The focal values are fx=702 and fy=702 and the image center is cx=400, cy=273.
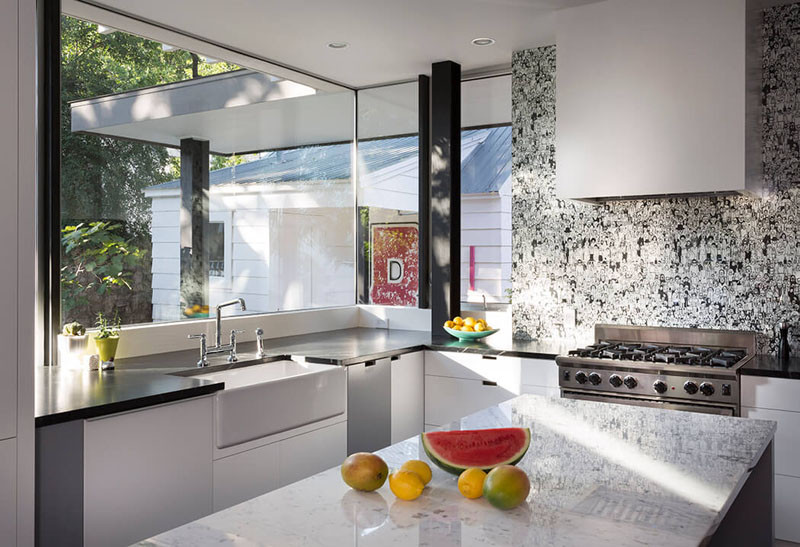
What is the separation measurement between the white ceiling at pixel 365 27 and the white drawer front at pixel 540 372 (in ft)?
6.26

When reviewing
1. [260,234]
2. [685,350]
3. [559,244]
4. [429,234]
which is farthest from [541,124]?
[260,234]

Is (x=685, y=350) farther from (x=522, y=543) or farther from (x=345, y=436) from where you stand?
(x=522, y=543)

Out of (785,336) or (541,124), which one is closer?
(785,336)

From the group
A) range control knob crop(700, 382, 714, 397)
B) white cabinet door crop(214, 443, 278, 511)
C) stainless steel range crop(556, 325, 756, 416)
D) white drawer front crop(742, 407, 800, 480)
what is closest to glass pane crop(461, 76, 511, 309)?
stainless steel range crop(556, 325, 756, 416)

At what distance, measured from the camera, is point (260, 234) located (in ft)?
15.1

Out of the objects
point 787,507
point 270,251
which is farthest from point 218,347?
point 787,507

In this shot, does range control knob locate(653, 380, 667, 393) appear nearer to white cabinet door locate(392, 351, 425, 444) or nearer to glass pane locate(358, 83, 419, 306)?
white cabinet door locate(392, 351, 425, 444)

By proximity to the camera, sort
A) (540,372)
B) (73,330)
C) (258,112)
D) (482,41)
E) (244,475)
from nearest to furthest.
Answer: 1. (244,475)
2. (73,330)
3. (540,372)
4. (482,41)
5. (258,112)

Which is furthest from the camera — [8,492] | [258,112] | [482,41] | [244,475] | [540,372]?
[258,112]

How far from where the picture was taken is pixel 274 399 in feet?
10.5

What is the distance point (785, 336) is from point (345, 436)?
7.54 feet

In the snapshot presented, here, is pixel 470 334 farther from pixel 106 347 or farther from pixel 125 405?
pixel 125 405

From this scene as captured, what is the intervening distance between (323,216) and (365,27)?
5.20 ft

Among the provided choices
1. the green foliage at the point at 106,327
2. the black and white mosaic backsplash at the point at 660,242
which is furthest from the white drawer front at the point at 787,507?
the green foliage at the point at 106,327
